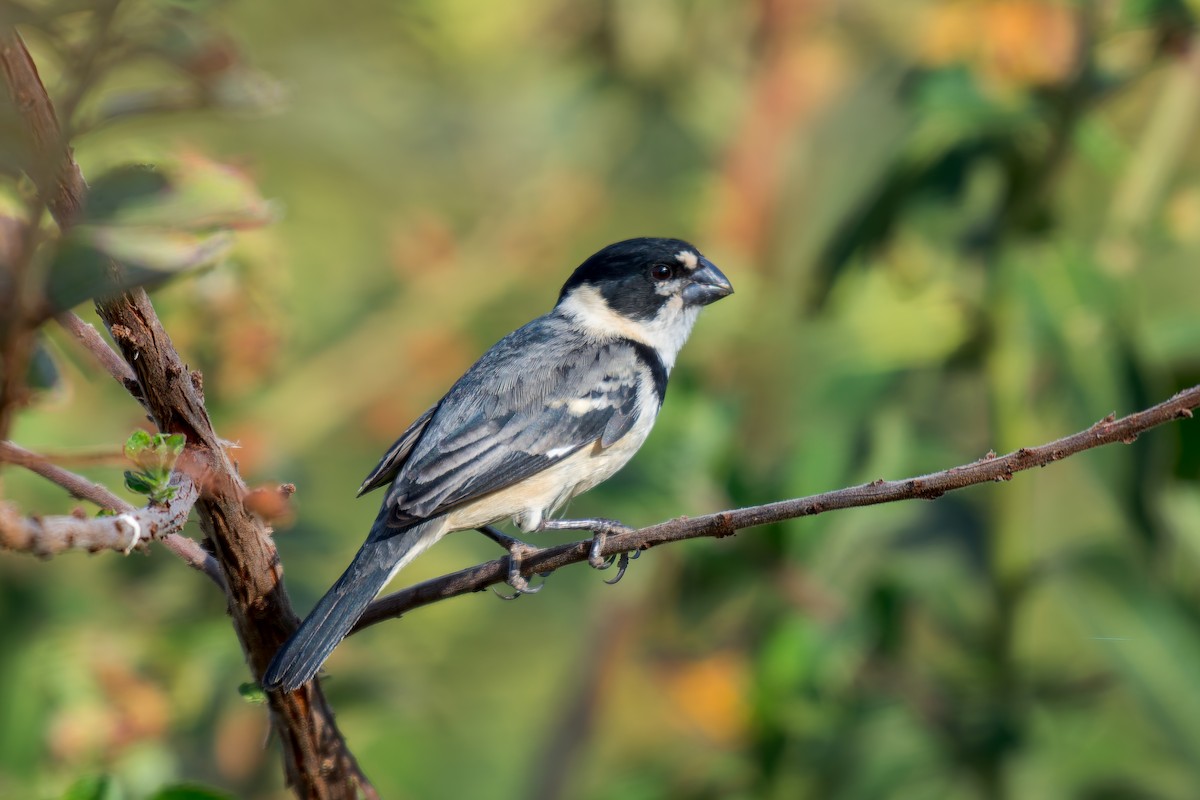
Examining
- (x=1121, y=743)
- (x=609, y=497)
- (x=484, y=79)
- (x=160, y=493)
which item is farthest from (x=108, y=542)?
(x=484, y=79)

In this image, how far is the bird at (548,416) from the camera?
2.96 metres

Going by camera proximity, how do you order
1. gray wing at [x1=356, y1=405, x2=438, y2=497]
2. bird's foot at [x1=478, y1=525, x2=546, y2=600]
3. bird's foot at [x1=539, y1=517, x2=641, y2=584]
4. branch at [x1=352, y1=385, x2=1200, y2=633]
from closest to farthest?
1. branch at [x1=352, y1=385, x2=1200, y2=633]
2. bird's foot at [x1=539, y1=517, x2=641, y2=584]
3. bird's foot at [x1=478, y1=525, x2=546, y2=600]
4. gray wing at [x1=356, y1=405, x2=438, y2=497]

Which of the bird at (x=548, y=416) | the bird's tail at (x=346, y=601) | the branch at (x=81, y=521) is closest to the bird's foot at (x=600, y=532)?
the bird at (x=548, y=416)

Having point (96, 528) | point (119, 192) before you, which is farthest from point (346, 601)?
point (119, 192)

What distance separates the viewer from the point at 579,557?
6.46ft

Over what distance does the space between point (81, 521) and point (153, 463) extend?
0.20m

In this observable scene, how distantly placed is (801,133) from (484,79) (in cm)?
156

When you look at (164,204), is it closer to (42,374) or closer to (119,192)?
(119,192)

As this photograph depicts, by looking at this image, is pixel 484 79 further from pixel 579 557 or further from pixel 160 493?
pixel 160 493

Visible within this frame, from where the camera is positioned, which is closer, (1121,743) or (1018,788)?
(1018,788)

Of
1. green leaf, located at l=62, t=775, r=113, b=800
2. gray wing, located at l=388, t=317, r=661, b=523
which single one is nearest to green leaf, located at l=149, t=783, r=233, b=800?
green leaf, located at l=62, t=775, r=113, b=800

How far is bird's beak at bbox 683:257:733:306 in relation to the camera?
388 centimetres

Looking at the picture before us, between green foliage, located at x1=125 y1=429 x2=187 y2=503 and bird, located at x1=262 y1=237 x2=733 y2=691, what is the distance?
3.22 feet

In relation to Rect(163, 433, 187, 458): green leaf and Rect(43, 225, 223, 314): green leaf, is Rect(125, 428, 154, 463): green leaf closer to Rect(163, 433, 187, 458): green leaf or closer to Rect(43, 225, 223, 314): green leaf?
Rect(163, 433, 187, 458): green leaf
